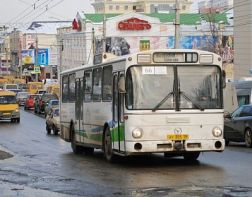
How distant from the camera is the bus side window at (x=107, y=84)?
1781cm

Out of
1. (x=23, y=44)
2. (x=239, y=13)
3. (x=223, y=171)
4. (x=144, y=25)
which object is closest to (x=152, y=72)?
(x=223, y=171)

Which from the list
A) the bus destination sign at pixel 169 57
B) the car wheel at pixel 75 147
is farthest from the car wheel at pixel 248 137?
the bus destination sign at pixel 169 57

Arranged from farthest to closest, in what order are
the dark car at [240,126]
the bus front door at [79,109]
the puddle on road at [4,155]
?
the dark car at [240,126] → the bus front door at [79,109] → the puddle on road at [4,155]

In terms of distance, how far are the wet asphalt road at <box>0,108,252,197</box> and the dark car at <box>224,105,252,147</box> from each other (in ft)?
10.5

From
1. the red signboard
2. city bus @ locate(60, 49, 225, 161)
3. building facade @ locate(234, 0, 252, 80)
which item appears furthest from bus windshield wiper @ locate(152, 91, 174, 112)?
the red signboard

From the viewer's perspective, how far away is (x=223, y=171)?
50.1 feet

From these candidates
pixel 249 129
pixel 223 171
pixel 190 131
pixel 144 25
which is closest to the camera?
pixel 223 171

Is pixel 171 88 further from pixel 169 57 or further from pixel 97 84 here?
pixel 97 84

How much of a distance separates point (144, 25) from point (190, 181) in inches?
3649

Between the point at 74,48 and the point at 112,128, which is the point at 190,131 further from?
the point at 74,48

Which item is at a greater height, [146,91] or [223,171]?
[146,91]

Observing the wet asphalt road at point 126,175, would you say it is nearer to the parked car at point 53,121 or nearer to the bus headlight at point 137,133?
the bus headlight at point 137,133

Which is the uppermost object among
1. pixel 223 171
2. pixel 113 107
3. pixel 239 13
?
pixel 239 13

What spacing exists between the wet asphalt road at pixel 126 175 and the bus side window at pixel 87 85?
1.81 m
